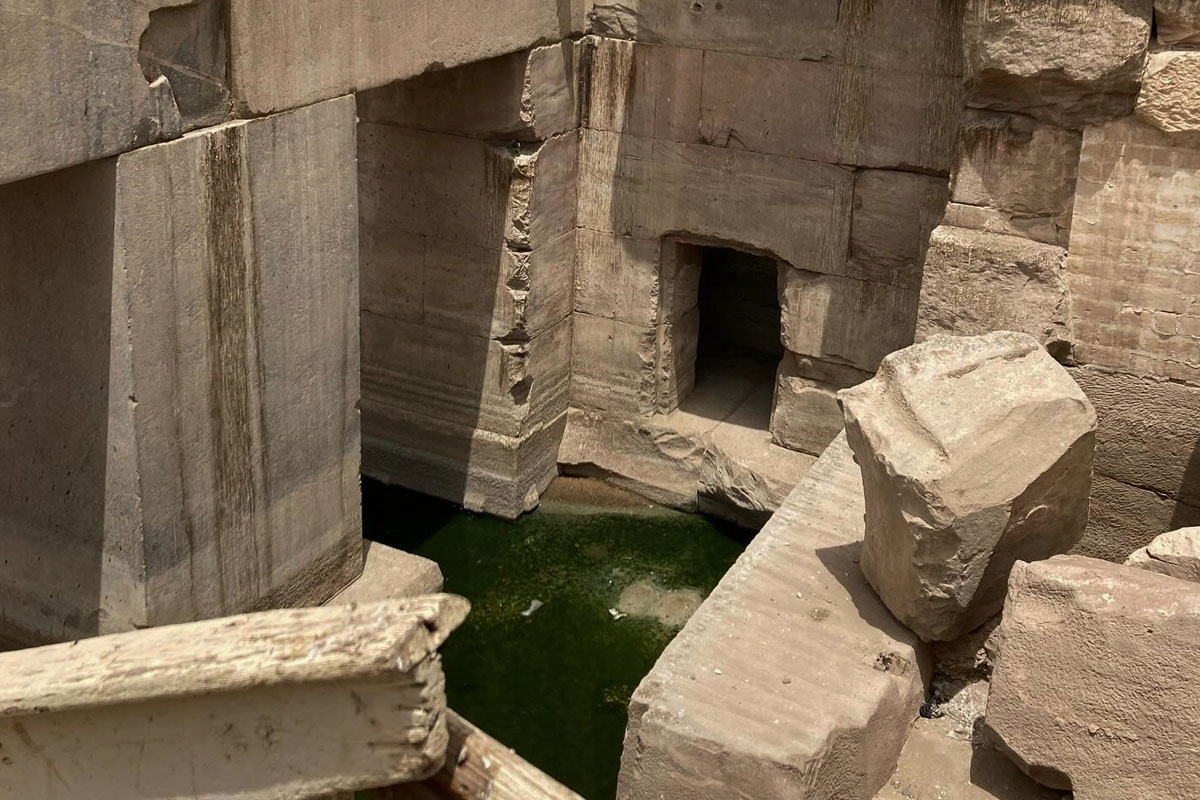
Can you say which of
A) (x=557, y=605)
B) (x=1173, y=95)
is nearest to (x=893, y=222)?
(x=1173, y=95)

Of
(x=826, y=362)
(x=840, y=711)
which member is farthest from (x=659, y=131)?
(x=840, y=711)

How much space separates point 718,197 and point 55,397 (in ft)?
11.5

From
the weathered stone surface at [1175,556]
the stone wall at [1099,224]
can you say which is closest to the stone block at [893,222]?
the stone wall at [1099,224]

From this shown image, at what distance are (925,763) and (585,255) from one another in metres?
3.79

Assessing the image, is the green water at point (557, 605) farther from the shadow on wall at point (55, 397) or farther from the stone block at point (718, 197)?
the shadow on wall at point (55, 397)

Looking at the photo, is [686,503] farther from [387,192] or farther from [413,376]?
[387,192]

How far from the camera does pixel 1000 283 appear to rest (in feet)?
18.3

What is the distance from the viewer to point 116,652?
8.77 ft

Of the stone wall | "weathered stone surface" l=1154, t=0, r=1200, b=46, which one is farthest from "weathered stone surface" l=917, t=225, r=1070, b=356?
"weathered stone surface" l=1154, t=0, r=1200, b=46

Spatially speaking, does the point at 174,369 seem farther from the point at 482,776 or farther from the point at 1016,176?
the point at 1016,176

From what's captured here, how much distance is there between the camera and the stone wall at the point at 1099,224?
5090mm

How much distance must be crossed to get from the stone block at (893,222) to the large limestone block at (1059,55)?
1030 millimetres

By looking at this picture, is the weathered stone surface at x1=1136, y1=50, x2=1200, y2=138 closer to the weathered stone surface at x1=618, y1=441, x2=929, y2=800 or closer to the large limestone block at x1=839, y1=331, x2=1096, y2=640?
the large limestone block at x1=839, y1=331, x2=1096, y2=640

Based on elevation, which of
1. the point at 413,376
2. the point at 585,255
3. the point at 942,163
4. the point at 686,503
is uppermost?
the point at 942,163
